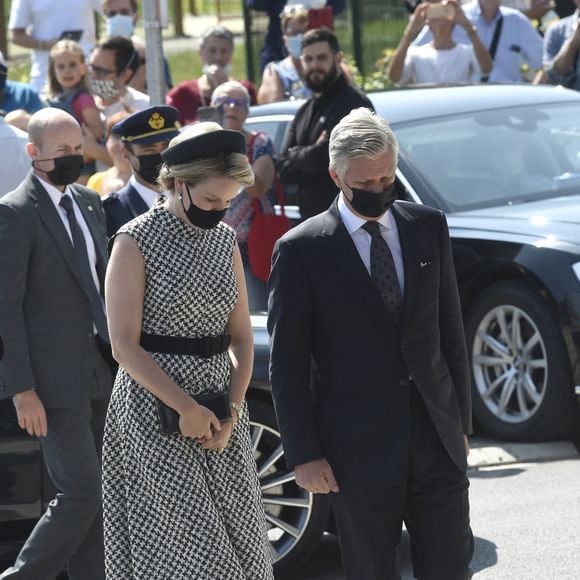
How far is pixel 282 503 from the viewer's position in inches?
228

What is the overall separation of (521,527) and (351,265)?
2.40 m

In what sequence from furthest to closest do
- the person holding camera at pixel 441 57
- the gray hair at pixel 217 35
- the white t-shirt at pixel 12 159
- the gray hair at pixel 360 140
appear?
the person holding camera at pixel 441 57
the gray hair at pixel 217 35
the white t-shirt at pixel 12 159
the gray hair at pixel 360 140

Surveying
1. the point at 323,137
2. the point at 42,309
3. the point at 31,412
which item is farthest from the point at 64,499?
the point at 323,137

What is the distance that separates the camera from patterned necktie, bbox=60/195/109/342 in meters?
5.34

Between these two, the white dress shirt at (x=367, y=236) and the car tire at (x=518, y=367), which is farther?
the car tire at (x=518, y=367)

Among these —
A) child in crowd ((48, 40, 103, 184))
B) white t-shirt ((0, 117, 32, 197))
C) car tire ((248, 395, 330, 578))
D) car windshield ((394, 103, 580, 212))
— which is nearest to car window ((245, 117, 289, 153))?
car windshield ((394, 103, 580, 212))

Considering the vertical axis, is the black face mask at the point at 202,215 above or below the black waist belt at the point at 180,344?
above

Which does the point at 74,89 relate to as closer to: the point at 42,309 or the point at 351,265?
the point at 42,309

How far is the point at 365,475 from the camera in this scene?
168 inches

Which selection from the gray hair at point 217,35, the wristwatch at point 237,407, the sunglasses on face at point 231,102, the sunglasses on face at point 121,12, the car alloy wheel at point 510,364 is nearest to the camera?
the wristwatch at point 237,407

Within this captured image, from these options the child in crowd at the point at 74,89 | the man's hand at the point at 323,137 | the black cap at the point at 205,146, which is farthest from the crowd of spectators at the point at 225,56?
the black cap at the point at 205,146

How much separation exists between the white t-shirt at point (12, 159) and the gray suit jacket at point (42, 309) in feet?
3.65

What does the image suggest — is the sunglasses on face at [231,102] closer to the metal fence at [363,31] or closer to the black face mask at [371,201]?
the black face mask at [371,201]

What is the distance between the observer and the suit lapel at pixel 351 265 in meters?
4.23
